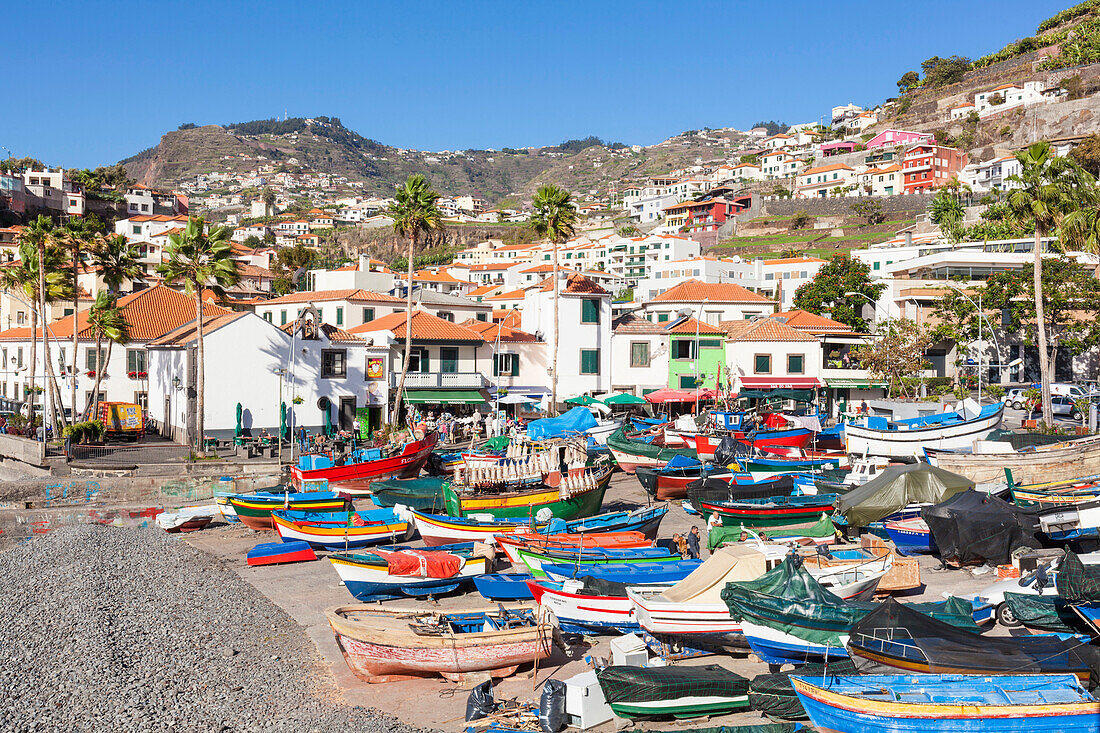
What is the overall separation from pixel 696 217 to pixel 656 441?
94794 millimetres

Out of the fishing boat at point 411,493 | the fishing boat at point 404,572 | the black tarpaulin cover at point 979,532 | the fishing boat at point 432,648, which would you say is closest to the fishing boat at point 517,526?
the fishing boat at point 404,572

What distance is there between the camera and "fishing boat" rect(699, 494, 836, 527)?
2608 centimetres

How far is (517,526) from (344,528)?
214 inches

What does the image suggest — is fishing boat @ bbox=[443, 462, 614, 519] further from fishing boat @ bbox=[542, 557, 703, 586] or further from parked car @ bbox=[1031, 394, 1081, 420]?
parked car @ bbox=[1031, 394, 1081, 420]

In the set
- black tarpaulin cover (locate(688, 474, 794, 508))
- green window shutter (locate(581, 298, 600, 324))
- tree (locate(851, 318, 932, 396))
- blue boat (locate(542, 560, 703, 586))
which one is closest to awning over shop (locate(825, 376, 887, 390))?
tree (locate(851, 318, 932, 396))

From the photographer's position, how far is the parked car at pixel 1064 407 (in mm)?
45094

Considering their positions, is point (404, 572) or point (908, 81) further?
point (908, 81)

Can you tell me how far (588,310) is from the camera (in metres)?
53.6

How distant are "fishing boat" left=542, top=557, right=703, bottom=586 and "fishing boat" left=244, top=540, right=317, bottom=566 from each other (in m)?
9.44

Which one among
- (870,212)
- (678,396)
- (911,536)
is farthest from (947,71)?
(911,536)

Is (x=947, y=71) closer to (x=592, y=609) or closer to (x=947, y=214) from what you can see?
(x=947, y=214)

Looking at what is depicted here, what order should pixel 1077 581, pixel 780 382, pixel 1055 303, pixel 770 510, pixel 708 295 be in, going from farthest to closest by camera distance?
pixel 708 295 < pixel 780 382 < pixel 1055 303 < pixel 770 510 < pixel 1077 581

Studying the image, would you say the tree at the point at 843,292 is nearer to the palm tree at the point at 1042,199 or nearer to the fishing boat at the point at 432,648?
the palm tree at the point at 1042,199

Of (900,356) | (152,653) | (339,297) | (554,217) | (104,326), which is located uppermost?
(554,217)
